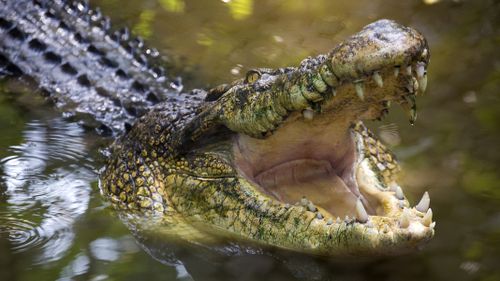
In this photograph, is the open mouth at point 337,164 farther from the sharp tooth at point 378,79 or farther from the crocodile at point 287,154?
the sharp tooth at point 378,79

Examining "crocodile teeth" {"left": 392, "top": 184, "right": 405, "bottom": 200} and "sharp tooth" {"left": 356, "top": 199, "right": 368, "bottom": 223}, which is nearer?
"sharp tooth" {"left": 356, "top": 199, "right": 368, "bottom": 223}

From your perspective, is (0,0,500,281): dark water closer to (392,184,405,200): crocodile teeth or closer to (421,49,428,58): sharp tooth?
(392,184,405,200): crocodile teeth

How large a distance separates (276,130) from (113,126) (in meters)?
1.58

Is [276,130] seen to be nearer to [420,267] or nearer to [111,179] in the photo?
[420,267]

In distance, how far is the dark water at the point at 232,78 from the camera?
3250mm

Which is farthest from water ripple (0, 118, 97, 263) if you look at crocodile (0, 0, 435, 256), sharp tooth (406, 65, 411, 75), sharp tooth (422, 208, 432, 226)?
sharp tooth (406, 65, 411, 75)

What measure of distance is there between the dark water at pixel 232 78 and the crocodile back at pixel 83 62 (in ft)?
0.50

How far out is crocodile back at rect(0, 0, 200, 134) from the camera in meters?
4.62

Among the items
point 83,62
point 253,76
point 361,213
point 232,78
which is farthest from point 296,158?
point 83,62

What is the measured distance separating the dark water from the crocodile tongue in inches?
10.5

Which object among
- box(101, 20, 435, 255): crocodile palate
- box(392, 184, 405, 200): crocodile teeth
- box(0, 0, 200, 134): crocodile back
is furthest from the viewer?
box(0, 0, 200, 134): crocodile back

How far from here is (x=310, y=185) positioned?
3.46 m

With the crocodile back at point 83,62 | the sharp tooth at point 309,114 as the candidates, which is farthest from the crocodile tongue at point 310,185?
the crocodile back at point 83,62

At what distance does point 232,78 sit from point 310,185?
1.84m
